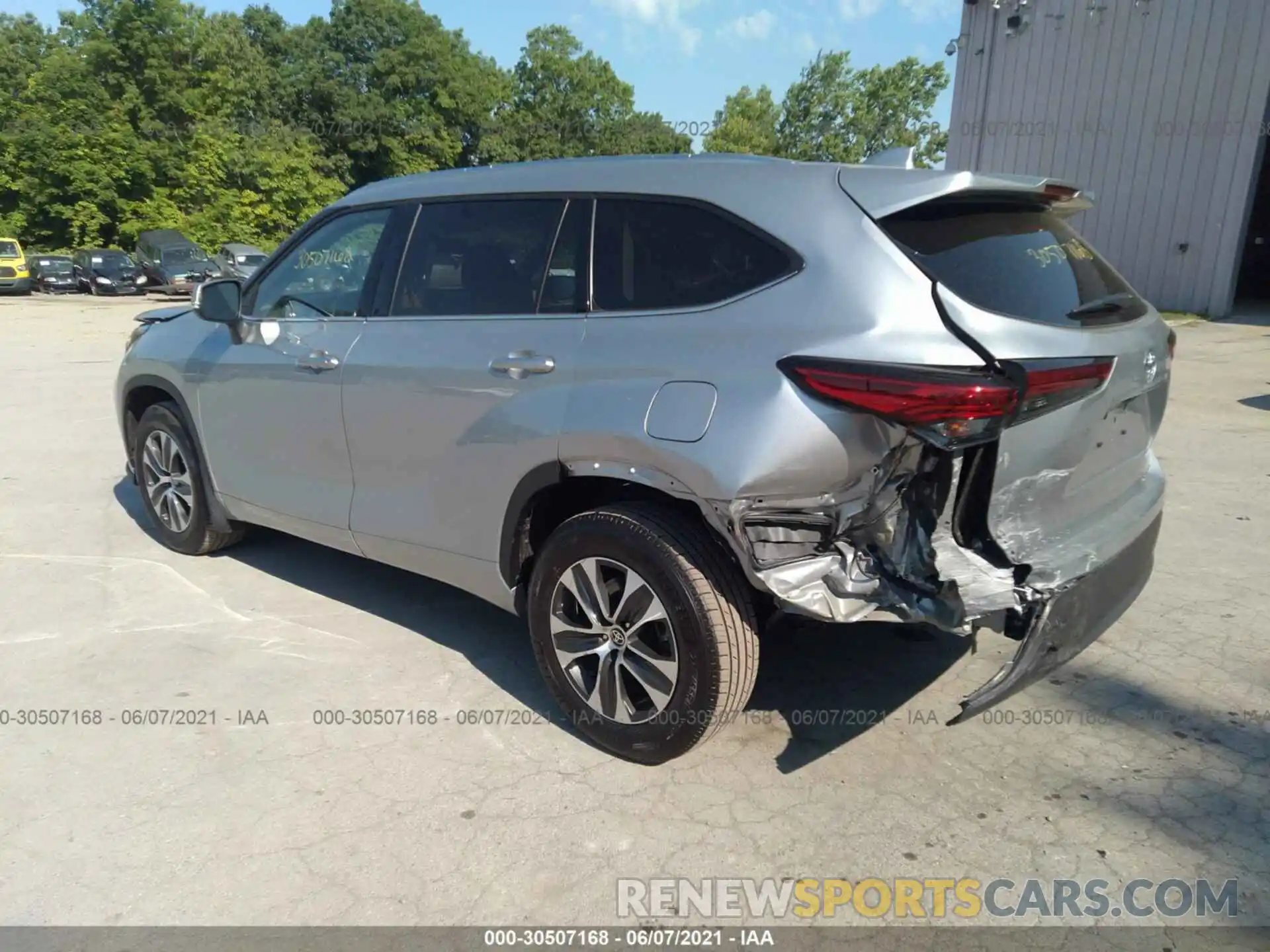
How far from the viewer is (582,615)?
3.18m

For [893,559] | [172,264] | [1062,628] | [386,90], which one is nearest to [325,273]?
[893,559]

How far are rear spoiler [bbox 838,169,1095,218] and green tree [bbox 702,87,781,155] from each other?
50.0 m

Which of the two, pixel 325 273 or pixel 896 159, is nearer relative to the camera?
pixel 896 159

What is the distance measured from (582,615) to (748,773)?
755mm

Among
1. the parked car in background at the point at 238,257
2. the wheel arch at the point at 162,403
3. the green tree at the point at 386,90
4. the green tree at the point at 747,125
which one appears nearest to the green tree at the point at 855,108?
the green tree at the point at 747,125

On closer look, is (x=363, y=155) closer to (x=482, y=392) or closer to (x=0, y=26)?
(x=0, y=26)

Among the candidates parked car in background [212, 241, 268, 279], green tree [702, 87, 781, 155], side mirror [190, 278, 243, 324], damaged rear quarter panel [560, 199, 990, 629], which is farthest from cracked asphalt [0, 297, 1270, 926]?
green tree [702, 87, 781, 155]

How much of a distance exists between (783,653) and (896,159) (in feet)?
6.52

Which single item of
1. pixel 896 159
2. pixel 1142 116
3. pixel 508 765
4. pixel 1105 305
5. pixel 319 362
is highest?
pixel 1142 116

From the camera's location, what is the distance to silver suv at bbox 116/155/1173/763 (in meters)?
2.62

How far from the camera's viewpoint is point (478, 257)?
3.56 metres

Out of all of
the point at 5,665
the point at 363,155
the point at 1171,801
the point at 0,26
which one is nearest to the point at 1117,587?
the point at 1171,801

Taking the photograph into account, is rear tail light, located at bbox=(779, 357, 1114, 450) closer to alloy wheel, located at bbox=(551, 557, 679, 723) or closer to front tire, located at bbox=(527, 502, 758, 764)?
front tire, located at bbox=(527, 502, 758, 764)

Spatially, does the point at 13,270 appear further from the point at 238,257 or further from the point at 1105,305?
the point at 1105,305
